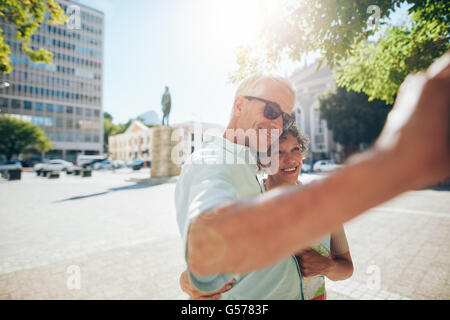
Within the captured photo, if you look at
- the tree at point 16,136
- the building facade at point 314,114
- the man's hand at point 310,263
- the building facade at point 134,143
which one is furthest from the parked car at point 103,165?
the man's hand at point 310,263

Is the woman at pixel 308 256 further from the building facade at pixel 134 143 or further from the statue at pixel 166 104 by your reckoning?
the building facade at pixel 134 143

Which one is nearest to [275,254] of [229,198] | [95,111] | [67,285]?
[229,198]

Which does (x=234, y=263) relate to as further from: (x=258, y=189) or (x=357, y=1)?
(x=357, y=1)

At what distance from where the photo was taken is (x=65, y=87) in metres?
59.4

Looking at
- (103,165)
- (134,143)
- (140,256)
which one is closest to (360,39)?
(140,256)

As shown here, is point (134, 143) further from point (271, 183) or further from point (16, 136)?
point (271, 183)

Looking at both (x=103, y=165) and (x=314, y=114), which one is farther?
(x=103, y=165)

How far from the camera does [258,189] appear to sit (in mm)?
1018

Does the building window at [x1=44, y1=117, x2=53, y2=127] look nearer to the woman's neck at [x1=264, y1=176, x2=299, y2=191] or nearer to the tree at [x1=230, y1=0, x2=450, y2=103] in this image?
the tree at [x1=230, y1=0, x2=450, y2=103]

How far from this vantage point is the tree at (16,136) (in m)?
41.8

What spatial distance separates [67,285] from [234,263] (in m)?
4.06

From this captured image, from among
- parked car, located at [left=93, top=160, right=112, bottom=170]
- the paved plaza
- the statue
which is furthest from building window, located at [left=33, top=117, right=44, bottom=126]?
the paved plaza

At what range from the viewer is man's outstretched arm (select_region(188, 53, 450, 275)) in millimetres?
444

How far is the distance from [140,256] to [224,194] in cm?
459
